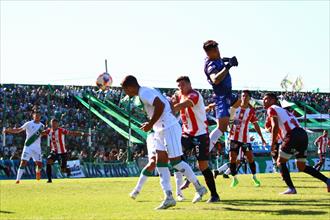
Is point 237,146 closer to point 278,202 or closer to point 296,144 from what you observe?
point 296,144

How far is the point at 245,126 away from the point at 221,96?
20.2ft

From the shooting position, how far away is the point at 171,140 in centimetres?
1132

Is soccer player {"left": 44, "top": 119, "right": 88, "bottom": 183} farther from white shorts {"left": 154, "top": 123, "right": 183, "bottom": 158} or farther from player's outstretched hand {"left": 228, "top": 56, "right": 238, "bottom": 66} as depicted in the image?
white shorts {"left": 154, "top": 123, "right": 183, "bottom": 158}

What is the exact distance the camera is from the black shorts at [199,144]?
41.9 feet

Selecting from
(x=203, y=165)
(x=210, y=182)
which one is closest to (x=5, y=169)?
(x=203, y=165)

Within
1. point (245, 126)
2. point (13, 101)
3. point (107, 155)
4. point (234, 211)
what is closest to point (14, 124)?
point (13, 101)

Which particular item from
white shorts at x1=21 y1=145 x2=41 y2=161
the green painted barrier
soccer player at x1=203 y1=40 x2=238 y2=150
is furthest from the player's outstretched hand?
the green painted barrier

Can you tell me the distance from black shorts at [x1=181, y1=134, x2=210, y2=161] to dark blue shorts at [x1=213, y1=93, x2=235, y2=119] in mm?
511

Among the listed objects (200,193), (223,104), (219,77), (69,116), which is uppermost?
(219,77)

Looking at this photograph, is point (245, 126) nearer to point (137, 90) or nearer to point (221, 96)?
point (221, 96)

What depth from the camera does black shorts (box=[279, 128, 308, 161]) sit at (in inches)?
562

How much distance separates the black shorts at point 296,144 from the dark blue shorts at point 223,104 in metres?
1.76

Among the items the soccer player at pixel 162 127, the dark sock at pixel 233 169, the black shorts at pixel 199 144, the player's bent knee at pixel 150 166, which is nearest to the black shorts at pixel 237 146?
the dark sock at pixel 233 169

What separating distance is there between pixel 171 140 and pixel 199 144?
73.4 inches
